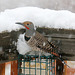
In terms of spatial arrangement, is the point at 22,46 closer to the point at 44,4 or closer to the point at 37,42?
the point at 37,42

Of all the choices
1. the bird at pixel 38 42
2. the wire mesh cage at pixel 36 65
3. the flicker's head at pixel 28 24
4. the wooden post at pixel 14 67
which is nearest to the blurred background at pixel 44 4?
the wire mesh cage at pixel 36 65

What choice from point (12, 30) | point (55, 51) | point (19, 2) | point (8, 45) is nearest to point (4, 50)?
point (8, 45)

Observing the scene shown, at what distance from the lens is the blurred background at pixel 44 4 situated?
A: 21.8 ft

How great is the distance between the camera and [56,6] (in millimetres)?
6801

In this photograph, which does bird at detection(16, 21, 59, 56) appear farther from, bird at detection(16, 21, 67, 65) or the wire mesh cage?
the wire mesh cage

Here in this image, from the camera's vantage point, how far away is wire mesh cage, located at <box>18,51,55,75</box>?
9.14 ft

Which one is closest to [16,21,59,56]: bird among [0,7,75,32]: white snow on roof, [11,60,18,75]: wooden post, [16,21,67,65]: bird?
[16,21,67,65]: bird

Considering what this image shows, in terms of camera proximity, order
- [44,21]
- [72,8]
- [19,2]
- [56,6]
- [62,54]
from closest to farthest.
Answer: [44,21]
[62,54]
[72,8]
[56,6]
[19,2]

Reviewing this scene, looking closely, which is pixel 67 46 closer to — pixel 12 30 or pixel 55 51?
pixel 55 51

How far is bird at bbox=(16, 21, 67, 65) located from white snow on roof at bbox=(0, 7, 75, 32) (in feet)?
0.39

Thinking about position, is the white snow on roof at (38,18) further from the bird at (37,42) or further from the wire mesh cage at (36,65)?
the wire mesh cage at (36,65)

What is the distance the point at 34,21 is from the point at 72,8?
4.15 metres

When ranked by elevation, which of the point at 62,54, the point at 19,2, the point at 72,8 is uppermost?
the point at 19,2

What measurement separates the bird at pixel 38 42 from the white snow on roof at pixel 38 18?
0.12 m
